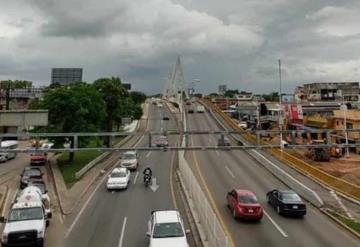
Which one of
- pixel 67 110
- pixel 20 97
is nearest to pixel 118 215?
pixel 67 110

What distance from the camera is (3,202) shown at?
3177cm

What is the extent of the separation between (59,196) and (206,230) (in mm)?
15480

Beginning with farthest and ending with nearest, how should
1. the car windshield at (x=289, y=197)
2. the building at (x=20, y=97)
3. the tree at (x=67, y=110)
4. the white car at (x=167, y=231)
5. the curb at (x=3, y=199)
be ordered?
the building at (x=20, y=97)
the tree at (x=67, y=110)
the curb at (x=3, y=199)
the car windshield at (x=289, y=197)
the white car at (x=167, y=231)

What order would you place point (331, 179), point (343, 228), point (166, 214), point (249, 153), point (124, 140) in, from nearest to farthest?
1. point (166, 214)
2. point (343, 228)
3. point (331, 179)
4. point (249, 153)
5. point (124, 140)

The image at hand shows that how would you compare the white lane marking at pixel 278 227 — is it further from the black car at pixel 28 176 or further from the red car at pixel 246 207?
the black car at pixel 28 176

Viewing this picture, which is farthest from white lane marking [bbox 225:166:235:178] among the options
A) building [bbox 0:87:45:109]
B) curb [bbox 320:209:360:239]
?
building [bbox 0:87:45:109]

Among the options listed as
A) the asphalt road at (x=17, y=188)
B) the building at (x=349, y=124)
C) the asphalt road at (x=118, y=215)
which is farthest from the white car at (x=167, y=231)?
the building at (x=349, y=124)

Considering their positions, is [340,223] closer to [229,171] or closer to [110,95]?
[229,171]

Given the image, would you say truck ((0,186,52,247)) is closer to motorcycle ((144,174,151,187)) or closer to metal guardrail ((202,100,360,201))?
motorcycle ((144,174,151,187))

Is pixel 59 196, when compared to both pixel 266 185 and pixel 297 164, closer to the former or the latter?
pixel 266 185

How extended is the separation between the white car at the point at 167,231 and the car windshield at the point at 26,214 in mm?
6201

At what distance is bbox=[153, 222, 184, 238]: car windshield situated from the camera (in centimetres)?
1923

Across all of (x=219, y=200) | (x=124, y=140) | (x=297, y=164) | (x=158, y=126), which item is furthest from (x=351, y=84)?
(x=219, y=200)

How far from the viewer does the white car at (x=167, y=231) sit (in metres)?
18.5
